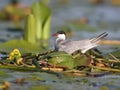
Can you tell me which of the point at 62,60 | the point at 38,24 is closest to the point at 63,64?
the point at 62,60

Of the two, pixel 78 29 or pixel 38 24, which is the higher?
pixel 78 29

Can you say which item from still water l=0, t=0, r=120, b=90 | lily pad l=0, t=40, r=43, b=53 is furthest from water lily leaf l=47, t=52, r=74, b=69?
lily pad l=0, t=40, r=43, b=53

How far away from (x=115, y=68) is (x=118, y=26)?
866cm

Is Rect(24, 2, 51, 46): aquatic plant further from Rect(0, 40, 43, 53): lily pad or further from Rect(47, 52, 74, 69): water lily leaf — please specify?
Rect(47, 52, 74, 69): water lily leaf

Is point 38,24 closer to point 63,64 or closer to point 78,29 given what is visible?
point 78,29

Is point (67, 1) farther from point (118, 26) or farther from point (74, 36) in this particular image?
point (74, 36)

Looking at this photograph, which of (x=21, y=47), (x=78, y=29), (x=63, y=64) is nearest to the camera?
(x=63, y=64)

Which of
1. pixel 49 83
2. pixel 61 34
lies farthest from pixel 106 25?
pixel 49 83

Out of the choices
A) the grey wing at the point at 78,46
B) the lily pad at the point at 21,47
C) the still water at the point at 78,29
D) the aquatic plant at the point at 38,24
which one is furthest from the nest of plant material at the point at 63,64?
the aquatic plant at the point at 38,24

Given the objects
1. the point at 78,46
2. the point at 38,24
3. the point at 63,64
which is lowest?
the point at 63,64

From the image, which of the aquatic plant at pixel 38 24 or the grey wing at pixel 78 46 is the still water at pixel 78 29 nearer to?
the aquatic plant at pixel 38 24

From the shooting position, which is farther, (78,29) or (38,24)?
(78,29)

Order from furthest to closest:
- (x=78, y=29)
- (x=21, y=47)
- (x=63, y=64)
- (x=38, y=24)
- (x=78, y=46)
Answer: (x=78, y=29)
(x=38, y=24)
(x=21, y=47)
(x=78, y=46)
(x=63, y=64)

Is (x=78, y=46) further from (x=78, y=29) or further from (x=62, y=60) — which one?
(x=78, y=29)
